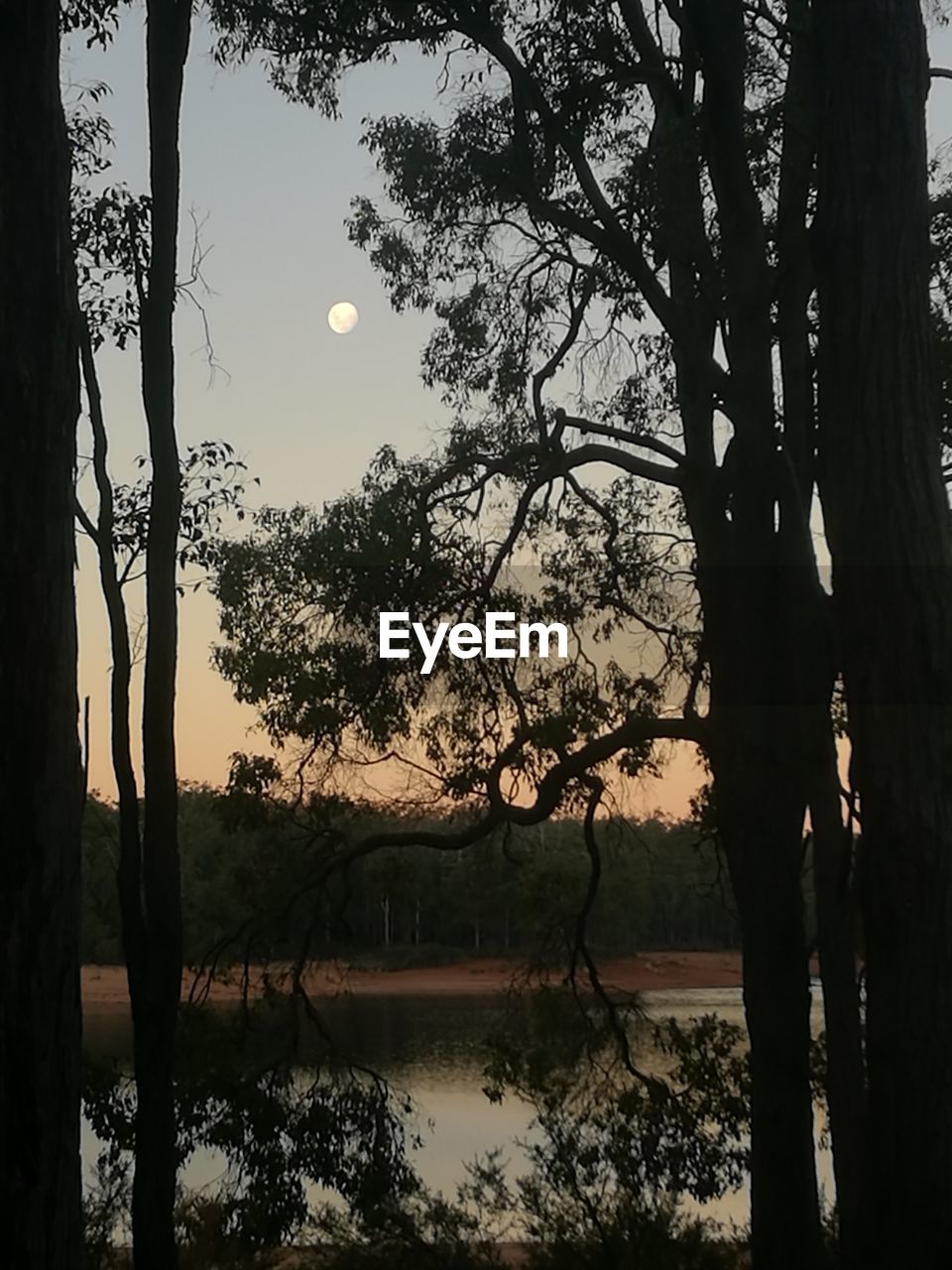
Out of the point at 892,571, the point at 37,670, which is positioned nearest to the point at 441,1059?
the point at 892,571

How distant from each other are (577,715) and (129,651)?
201 centimetres

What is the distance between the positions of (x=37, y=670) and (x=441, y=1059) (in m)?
8.37

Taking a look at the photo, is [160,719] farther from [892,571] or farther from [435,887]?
[892,571]

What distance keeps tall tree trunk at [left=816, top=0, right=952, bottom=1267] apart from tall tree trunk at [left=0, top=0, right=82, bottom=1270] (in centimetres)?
181

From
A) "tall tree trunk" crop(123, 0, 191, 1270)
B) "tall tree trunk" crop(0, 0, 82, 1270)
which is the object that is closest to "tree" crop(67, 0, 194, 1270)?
"tall tree trunk" crop(123, 0, 191, 1270)

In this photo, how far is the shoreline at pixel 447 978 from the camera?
7.25m

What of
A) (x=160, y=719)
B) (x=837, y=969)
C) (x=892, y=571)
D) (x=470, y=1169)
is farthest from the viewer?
(x=470, y=1169)

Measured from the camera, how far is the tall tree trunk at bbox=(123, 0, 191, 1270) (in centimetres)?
575

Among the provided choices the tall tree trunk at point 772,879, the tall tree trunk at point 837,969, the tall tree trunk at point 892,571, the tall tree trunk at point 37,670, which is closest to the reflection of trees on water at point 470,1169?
the tall tree trunk at point 837,969

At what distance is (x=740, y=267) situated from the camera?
565cm

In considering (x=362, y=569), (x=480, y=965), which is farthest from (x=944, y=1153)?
(x=480, y=965)

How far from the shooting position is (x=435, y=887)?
834cm

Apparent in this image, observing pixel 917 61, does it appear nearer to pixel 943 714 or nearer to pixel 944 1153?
pixel 943 714

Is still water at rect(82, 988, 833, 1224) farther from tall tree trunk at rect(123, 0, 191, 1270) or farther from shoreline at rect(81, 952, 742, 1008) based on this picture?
tall tree trunk at rect(123, 0, 191, 1270)
